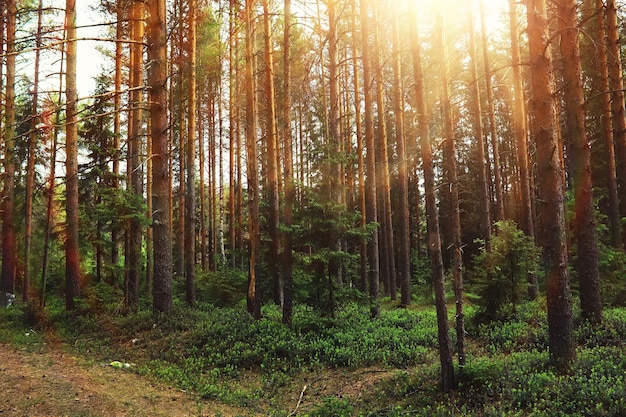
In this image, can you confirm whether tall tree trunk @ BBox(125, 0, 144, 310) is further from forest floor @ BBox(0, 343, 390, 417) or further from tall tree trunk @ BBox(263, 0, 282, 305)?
forest floor @ BBox(0, 343, 390, 417)

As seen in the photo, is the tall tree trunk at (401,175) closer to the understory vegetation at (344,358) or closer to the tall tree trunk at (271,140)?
the understory vegetation at (344,358)

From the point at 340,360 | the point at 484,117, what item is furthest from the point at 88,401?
the point at 484,117

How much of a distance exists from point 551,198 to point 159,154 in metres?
9.50

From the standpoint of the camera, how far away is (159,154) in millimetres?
11195

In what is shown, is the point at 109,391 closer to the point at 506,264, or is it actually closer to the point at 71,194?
the point at 506,264

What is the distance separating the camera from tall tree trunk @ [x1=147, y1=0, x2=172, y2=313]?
36.7ft

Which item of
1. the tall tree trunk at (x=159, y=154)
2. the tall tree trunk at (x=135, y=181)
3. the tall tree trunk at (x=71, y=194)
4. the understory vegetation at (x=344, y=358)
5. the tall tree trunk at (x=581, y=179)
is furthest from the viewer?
the tall tree trunk at (x=71, y=194)

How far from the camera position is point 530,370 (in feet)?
21.4

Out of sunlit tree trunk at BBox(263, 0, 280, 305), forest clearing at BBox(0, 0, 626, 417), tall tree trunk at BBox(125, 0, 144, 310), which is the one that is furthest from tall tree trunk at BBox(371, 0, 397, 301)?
tall tree trunk at BBox(125, 0, 144, 310)

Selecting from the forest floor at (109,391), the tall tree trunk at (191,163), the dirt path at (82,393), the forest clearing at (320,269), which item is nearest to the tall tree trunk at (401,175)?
the forest clearing at (320,269)

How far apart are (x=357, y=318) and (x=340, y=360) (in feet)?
12.0

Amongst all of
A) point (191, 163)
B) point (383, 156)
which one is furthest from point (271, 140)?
point (383, 156)

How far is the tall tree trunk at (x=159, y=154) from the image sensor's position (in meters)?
11.2

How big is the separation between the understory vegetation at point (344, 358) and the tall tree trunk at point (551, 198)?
0.46m
